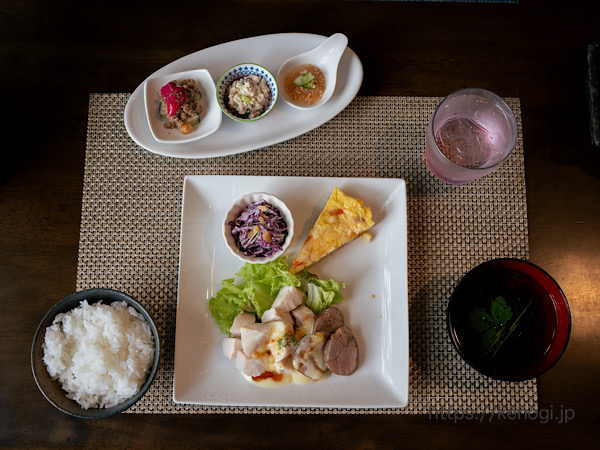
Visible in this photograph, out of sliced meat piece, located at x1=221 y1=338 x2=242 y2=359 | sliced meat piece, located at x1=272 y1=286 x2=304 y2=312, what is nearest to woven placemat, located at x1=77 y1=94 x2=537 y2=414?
sliced meat piece, located at x1=221 y1=338 x2=242 y2=359

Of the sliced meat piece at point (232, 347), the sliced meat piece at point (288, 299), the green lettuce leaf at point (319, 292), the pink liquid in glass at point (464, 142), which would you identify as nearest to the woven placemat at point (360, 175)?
the pink liquid in glass at point (464, 142)

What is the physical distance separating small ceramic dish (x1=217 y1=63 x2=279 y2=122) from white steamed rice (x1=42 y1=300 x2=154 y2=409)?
3.42 feet

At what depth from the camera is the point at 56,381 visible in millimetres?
1802

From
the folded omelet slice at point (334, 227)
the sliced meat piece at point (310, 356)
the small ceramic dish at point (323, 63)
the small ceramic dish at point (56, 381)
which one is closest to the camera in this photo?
the small ceramic dish at point (56, 381)

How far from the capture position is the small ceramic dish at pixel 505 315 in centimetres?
180

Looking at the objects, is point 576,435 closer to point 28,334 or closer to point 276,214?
point 276,214

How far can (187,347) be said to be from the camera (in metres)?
1.90

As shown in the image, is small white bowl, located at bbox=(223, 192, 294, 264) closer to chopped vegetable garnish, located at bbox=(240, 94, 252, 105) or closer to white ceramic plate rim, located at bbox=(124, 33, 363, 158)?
white ceramic plate rim, located at bbox=(124, 33, 363, 158)

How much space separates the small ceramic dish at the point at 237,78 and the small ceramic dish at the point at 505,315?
119cm

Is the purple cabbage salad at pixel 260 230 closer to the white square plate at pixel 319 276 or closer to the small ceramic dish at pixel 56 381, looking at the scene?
the white square plate at pixel 319 276

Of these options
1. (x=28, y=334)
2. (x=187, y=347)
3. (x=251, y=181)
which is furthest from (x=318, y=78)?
(x=28, y=334)

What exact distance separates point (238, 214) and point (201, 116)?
53 centimetres

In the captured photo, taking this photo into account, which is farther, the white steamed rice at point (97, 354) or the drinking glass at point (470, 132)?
the drinking glass at point (470, 132)

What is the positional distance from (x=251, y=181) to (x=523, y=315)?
1330mm
